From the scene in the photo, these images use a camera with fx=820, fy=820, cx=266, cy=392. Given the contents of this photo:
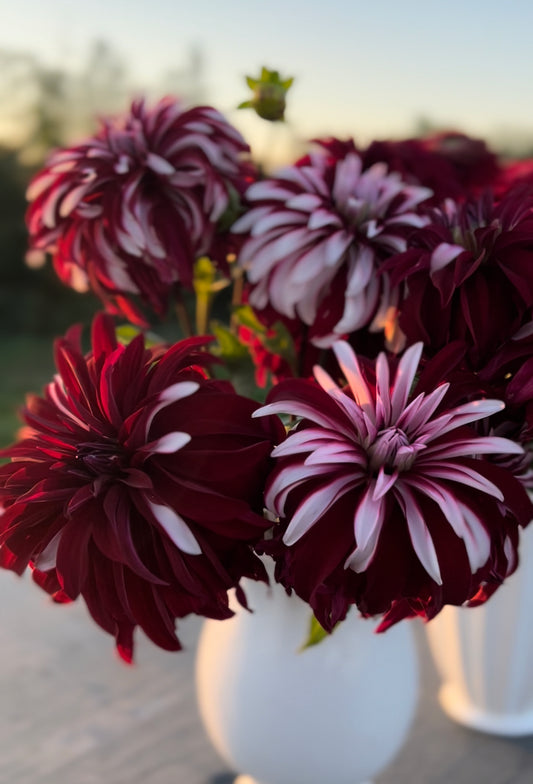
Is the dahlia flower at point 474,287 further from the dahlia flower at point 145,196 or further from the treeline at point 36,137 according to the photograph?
the treeline at point 36,137

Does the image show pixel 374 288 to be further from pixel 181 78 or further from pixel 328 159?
pixel 181 78

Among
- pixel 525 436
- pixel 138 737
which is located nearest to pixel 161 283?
pixel 525 436

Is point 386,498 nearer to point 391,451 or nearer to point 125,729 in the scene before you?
point 391,451

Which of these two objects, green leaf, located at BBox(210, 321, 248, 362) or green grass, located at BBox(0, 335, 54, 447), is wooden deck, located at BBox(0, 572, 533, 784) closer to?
green leaf, located at BBox(210, 321, 248, 362)

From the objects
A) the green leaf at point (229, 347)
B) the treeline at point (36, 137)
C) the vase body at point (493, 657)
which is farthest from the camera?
the treeline at point (36, 137)

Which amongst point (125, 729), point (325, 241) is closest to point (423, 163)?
point (325, 241)

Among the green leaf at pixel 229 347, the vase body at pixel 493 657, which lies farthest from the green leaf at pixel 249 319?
the vase body at pixel 493 657
